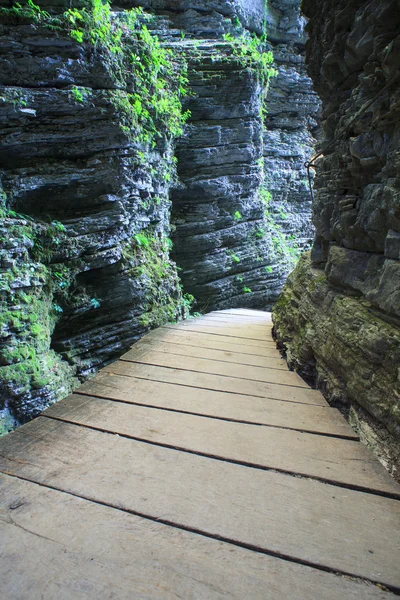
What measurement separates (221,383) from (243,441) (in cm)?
83

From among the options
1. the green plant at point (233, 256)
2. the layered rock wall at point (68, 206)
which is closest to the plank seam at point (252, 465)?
the layered rock wall at point (68, 206)

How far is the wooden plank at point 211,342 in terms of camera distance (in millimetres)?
3656

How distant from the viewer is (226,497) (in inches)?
55.2

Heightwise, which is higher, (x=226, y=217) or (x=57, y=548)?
(x=226, y=217)

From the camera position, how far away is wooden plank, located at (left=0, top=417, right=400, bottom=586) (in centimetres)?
117

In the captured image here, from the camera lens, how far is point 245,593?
102 cm

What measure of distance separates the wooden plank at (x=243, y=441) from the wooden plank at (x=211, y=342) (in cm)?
164

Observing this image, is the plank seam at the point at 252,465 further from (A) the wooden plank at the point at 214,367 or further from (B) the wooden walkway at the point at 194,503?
(A) the wooden plank at the point at 214,367

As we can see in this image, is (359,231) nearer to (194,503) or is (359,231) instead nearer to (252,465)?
(252,465)

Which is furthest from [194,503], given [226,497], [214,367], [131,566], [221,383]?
[214,367]

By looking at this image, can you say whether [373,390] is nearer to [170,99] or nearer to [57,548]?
[57,548]

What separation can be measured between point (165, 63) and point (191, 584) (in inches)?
352

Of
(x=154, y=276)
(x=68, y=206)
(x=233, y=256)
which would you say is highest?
(x=68, y=206)

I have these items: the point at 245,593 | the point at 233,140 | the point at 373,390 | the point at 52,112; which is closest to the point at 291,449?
the point at 373,390
